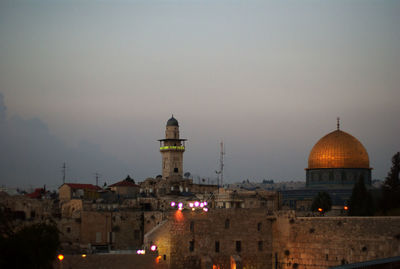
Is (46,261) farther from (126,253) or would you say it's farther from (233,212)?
(233,212)

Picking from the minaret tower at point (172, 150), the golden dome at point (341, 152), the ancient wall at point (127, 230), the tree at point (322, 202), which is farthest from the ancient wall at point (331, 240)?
the minaret tower at point (172, 150)

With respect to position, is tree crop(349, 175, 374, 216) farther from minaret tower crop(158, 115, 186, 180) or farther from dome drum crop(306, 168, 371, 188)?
minaret tower crop(158, 115, 186, 180)

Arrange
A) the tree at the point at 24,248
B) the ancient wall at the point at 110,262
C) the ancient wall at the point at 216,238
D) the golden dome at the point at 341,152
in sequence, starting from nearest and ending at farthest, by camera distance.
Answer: the tree at the point at 24,248 → the ancient wall at the point at 110,262 → the ancient wall at the point at 216,238 → the golden dome at the point at 341,152

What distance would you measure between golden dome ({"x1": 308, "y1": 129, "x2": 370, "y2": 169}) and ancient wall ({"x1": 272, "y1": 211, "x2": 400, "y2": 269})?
1006 inches

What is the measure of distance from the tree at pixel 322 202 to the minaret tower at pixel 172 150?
16.3 m

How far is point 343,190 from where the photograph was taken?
66312 mm

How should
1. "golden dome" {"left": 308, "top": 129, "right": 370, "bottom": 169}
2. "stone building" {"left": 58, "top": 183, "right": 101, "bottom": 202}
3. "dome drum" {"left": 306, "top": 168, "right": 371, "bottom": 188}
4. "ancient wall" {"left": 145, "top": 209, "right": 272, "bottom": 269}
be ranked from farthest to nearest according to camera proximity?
"dome drum" {"left": 306, "top": 168, "right": 371, "bottom": 188}
"golden dome" {"left": 308, "top": 129, "right": 370, "bottom": 169}
"stone building" {"left": 58, "top": 183, "right": 101, "bottom": 202}
"ancient wall" {"left": 145, "top": 209, "right": 272, "bottom": 269}

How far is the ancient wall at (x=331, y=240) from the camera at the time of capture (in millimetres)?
38188

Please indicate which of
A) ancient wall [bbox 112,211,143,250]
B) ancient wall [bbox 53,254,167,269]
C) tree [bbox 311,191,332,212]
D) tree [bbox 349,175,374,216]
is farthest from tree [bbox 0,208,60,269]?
tree [bbox 311,191,332,212]

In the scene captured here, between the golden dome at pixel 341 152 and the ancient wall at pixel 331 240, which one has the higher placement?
the golden dome at pixel 341 152

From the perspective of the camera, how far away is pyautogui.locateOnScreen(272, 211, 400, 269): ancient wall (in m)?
38.2

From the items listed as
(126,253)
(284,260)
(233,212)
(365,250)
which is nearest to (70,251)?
(126,253)

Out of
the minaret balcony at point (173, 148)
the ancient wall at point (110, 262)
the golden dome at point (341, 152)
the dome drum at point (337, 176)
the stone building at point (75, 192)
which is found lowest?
the ancient wall at point (110, 262)

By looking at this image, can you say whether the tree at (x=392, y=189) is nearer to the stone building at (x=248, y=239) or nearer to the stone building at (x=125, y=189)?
the stone building at (x=248, y=239)
